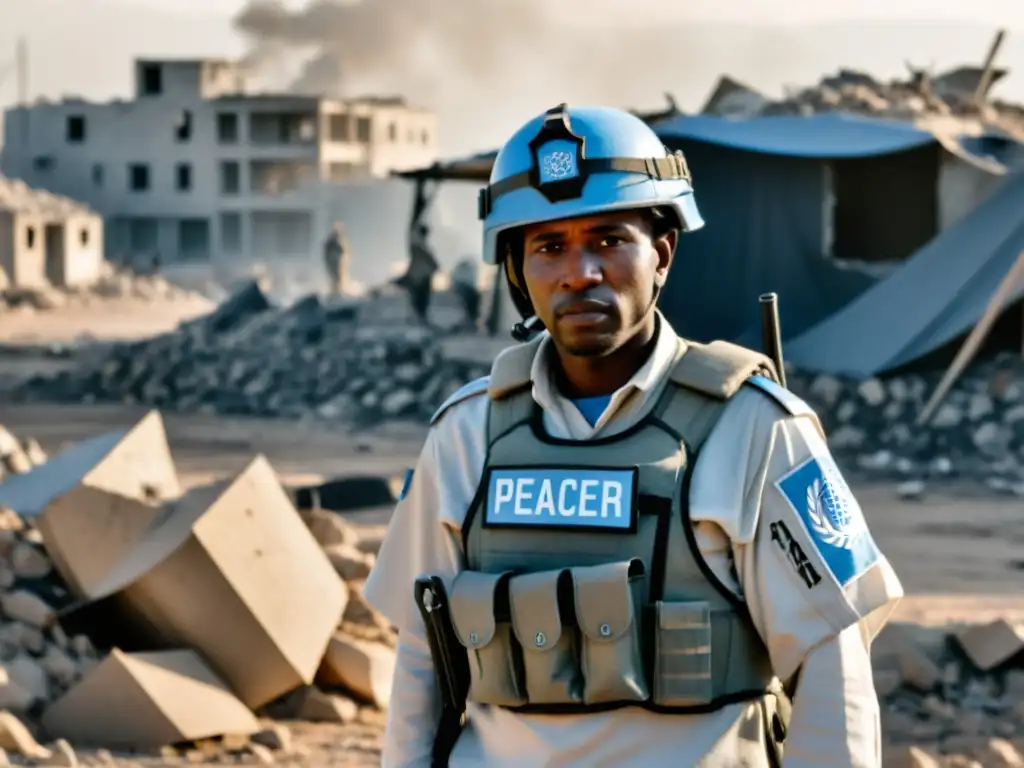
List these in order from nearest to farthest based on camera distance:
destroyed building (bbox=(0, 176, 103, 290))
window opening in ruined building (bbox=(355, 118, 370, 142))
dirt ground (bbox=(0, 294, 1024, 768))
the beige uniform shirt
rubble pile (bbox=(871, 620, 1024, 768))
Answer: the beige uniform shirt
rubble pile (bbox=(871, 620, 1024, 768))
dirt ground (bbox=(0, 294, 1024, 768))
destroyed building (bbox=(0, 176, 103, 290))
window opening in ruined building (bbox=(355, 118, 370, 142))

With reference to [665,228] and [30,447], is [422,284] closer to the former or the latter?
[30,447]

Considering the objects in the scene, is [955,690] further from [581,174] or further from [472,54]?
[472,54]

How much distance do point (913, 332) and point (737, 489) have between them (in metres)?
12.0

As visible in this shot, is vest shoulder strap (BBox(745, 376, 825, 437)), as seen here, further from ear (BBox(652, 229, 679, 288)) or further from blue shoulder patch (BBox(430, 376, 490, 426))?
blue shoulder patch (BBox(430, 376, 490, 426))

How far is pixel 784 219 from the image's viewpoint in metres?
15.4

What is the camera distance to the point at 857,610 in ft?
6.99

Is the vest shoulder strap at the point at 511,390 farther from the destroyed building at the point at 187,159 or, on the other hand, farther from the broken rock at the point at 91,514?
the destroyed building at the point at 187,159

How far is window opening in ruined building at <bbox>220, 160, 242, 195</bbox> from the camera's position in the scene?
47969 mm

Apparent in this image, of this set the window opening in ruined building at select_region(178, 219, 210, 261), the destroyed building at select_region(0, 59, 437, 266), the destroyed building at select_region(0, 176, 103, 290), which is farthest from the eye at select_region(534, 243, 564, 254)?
the window opening in ruined building at select_region(178, 219, 210, 261)

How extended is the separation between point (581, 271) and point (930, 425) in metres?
11.3

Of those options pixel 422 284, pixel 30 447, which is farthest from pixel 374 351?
pixel 30 447

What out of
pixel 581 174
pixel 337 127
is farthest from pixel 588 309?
pixel 337 127

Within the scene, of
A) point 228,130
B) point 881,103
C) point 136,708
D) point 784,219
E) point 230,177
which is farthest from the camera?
point 230,177

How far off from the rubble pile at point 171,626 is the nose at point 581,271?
3668 millimetres
